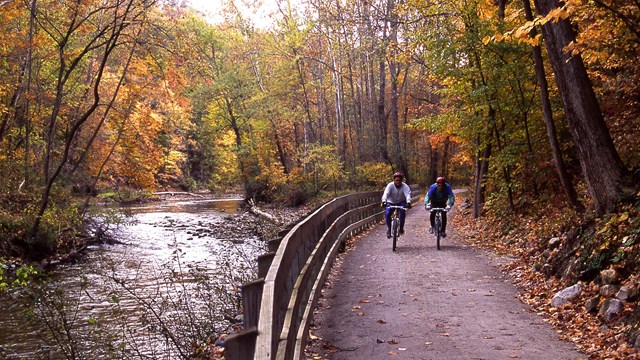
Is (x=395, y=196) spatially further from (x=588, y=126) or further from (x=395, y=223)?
(x=588, y=126)

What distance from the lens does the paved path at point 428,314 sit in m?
6.95

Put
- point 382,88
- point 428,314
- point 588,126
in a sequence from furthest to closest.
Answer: point 382,88 < point 588,126 < point 428,314

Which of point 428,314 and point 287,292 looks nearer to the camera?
point 287,292

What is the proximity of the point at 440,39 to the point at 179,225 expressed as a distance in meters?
15.3

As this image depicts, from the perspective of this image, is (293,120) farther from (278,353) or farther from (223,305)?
(278,353)

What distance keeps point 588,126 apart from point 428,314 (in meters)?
4.23

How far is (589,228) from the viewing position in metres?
9.99

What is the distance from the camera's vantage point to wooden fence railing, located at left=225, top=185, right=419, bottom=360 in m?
3.17

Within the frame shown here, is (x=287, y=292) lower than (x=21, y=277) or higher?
higher

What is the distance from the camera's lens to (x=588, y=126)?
10016 mm

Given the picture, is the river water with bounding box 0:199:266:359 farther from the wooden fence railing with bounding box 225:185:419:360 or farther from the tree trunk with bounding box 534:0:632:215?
the tree trunk with bounding box 534:0:632:215

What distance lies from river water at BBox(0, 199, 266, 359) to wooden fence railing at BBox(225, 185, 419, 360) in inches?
61.0

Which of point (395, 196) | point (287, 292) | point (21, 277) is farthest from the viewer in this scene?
point (395, 196)

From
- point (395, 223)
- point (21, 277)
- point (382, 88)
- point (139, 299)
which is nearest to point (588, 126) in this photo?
point (395, 223)
